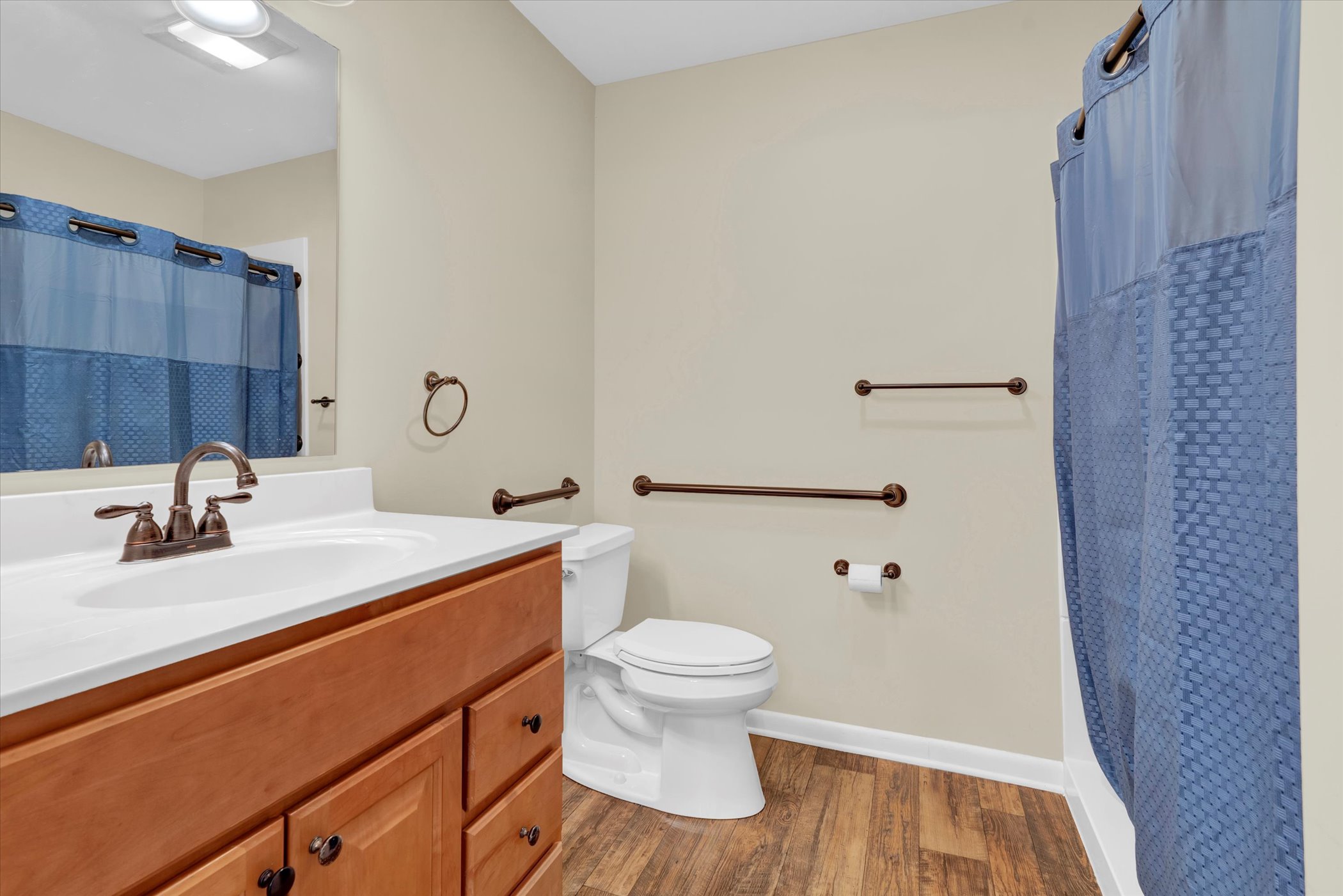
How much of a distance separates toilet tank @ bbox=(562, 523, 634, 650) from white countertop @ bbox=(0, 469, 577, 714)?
0.59 meters

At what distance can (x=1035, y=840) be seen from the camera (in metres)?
1.72

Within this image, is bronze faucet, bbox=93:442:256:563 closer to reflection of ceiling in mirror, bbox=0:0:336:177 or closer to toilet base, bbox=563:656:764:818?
reflection of ceiling in mirror, bbox=0:0:336:177

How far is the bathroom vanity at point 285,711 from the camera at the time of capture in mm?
550

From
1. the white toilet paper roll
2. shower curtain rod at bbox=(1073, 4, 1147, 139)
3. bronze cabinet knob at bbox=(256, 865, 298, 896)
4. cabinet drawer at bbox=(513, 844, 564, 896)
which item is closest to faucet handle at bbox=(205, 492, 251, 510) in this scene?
bronze cabinet knob at bbox=(256, 865, 298, 896)

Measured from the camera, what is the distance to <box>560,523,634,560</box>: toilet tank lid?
1.89 metres

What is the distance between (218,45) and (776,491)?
1767mm

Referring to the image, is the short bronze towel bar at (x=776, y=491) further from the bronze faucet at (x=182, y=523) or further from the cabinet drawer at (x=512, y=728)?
the bronze faucet at (x=182, y=523)

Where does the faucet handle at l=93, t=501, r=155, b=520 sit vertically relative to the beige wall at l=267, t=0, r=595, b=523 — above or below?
below

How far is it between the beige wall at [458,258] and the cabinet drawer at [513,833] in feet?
2.36

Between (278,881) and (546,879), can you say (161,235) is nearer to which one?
(278,881)

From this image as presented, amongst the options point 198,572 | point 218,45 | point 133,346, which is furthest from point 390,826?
point 218,45

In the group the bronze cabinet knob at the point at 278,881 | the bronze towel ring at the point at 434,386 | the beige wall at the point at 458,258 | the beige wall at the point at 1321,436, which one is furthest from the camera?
the bronze towel ring at the point at 434,386

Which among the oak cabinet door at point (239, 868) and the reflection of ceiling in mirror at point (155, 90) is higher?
the reflection of ceiling in mirror at point (155, 90)

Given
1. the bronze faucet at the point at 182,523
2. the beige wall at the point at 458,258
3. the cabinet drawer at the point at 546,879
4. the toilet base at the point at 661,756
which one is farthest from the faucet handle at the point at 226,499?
the toilet base at the point at 661,756
